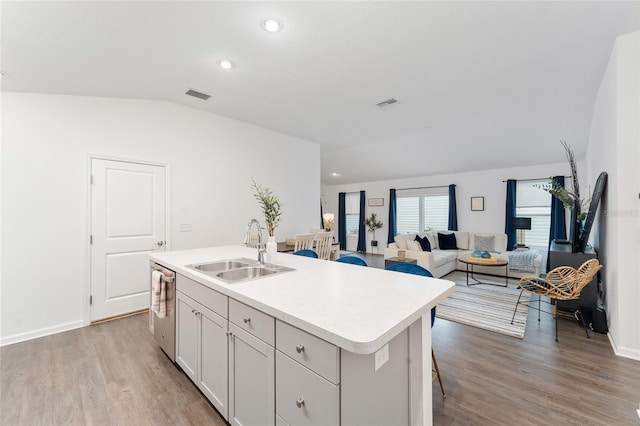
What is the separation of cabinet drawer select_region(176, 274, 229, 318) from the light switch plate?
93 centimetres

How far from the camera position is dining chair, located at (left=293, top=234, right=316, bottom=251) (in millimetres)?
4235

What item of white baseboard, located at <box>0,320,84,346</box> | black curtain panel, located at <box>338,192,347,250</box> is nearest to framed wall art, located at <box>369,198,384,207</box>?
black curtain panel, located at <box>338,192,347,250</box>

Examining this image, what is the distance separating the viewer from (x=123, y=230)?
3553mm

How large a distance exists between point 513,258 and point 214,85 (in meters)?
5.99

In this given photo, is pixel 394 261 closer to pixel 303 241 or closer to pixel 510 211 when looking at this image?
pixel 303 241

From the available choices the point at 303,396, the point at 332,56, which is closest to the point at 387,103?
the point at 332,56

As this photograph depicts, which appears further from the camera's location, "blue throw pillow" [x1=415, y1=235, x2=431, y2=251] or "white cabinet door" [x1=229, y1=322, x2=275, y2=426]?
"blue throw pillow" [x1=415, y1=235, x2=431, y2=251]

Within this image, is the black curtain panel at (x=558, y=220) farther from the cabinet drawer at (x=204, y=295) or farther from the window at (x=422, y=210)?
the cabinet drawer at (x=204, y=295)

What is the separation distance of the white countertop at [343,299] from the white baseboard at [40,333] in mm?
2167

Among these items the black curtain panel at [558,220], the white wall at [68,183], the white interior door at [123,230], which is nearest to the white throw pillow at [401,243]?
the black curtain panel at [558,220]

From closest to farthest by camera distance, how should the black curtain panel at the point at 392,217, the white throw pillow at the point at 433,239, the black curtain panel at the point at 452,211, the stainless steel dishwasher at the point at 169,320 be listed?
the stainless steel dishwasher at the point at 169,320 < the white throw pillow at the point at 433,239 < the black curtain panel at the point at 452,211 < the black curtain panel at the point at 392,217

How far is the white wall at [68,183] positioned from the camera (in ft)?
9.52

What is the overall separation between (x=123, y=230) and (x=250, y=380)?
3.07 m

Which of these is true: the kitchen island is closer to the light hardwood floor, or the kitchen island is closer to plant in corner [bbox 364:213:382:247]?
the light hardwood floor
